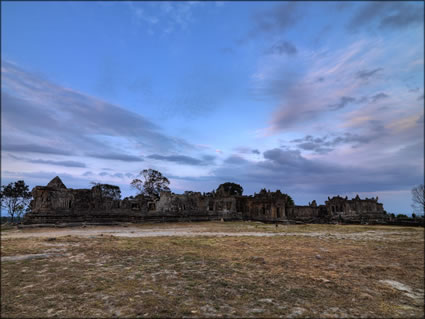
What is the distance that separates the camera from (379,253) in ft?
39.1

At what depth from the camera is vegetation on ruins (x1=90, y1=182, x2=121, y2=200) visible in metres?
28.8

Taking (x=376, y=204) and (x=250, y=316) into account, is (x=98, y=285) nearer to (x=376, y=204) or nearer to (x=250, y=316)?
(x=250, y=316)

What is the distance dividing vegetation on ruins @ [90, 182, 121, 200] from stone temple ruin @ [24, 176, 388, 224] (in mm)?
114

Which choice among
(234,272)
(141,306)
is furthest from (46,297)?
(234,272)

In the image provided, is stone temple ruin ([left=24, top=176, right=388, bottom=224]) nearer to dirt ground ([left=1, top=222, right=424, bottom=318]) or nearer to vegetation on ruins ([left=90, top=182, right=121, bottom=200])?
vegetation on ruins ([left=90, top=182, right=121, bottom=200])

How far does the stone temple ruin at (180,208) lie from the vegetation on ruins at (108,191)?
114mm

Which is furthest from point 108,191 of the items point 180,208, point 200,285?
point 200,285

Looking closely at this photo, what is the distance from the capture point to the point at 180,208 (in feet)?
120

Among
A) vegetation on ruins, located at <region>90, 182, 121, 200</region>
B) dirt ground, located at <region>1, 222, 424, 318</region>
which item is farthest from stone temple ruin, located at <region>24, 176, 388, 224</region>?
dirt ground, located at <region>1, 222, 424, 318</region>

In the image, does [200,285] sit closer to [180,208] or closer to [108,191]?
[108,191]

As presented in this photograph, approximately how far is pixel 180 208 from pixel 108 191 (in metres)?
11.3

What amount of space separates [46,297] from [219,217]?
3510cm

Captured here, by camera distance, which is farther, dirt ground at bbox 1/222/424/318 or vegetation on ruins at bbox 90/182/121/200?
vegetation on ruins at bbox 90/182/121/200

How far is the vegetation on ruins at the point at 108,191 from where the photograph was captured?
28.8m
